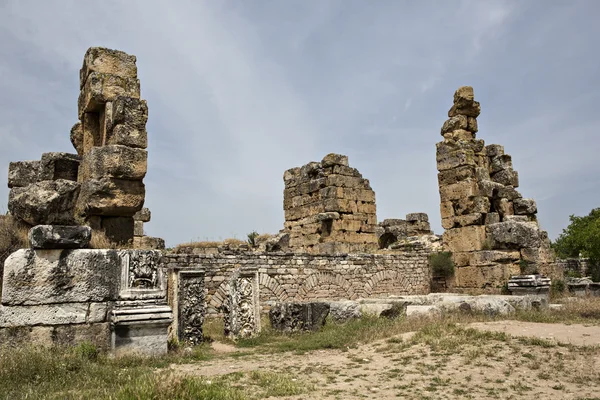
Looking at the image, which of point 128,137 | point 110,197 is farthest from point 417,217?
point 110,197

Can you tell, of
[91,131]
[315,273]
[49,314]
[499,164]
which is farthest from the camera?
[499,164]

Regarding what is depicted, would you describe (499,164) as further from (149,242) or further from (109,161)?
(109,161)

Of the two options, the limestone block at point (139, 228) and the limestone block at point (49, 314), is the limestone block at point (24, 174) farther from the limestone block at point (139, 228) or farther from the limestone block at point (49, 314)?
the limestone block at point (139, 228)

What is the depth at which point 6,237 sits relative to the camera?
680cm

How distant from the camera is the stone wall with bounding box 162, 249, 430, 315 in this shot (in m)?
11.9

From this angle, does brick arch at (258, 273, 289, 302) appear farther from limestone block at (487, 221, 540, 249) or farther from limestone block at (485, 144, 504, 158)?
limestone block at (485, 144, 504, 158)

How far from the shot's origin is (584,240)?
22.7 meters

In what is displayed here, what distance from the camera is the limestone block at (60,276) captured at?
19.0 feet

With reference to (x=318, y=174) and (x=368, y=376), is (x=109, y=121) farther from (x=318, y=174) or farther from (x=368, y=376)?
(x=318, y=174)

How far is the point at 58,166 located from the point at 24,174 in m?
0.54

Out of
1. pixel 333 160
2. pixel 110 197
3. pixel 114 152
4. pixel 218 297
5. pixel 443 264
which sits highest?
pixel 333 160

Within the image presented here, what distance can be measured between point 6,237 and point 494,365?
6661 mm

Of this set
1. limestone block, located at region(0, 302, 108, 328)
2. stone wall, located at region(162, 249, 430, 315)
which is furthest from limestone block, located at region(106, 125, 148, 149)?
stone wall, located at region(162, 249, 430, 315)

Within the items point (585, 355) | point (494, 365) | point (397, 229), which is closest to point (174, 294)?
point (494, 365)
